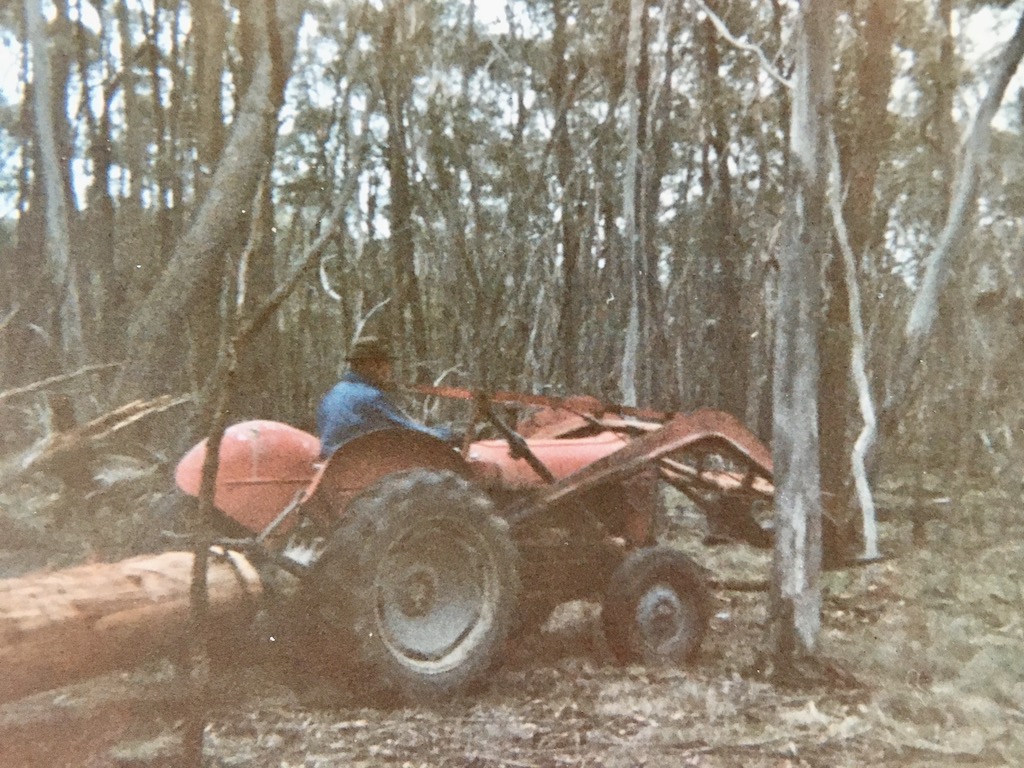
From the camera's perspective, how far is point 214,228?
161 inches

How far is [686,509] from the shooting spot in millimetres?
4859

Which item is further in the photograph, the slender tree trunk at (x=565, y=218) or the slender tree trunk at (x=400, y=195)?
the slender tree trunk at (x=565, y=218)

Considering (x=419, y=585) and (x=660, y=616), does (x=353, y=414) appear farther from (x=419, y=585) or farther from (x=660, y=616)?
(x=660, y=616)

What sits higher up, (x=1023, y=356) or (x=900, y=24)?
(x=900, y=24)

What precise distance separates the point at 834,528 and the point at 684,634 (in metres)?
0.96

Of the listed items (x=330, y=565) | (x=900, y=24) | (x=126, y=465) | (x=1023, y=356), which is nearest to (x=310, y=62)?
(x=126, y=465)

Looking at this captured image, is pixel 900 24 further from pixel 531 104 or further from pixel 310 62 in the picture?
pixel 310 62

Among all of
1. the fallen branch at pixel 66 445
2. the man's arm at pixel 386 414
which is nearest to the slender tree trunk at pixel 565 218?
the man's arm at pixel 386 414

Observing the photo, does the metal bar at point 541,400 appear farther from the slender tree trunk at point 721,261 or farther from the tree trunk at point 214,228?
the slender tree trunk at point 721,261

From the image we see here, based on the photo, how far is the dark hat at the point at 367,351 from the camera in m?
3.54

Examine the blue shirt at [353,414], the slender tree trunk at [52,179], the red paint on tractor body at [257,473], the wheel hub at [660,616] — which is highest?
the slender tree trunk at [52,179]

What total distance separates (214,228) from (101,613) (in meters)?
1.95

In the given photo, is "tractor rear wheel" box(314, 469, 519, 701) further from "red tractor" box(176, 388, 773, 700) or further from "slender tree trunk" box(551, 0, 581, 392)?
"slender tree trunk" box(551, 0, 581, 392)

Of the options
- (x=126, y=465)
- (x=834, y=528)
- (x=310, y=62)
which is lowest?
(x=834, y=528)
